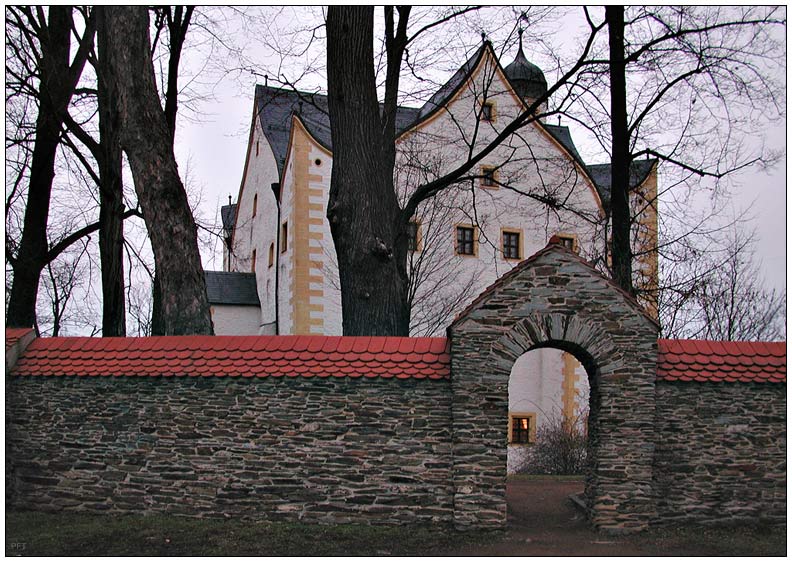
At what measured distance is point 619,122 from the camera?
1453 cm

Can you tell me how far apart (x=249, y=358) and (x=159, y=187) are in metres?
3.27

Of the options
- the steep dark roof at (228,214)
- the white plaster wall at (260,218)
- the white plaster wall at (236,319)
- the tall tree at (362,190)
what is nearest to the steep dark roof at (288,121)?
the white plaster wall at (260,218)

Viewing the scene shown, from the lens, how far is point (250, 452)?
33.9ft

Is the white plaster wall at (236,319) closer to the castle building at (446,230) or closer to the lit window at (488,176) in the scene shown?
the castle building at (446,230)

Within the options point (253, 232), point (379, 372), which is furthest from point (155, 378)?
point (253, 232)

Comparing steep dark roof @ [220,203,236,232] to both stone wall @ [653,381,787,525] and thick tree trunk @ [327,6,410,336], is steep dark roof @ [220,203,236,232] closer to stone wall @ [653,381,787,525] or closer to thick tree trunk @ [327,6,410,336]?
thick tree trunk @ [327,6,410,336]

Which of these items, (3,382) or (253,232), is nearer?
(3,382)

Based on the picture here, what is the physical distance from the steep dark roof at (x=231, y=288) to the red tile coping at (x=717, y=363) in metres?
19.1

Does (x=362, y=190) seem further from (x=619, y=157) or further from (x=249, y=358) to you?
(x=619, y=157)

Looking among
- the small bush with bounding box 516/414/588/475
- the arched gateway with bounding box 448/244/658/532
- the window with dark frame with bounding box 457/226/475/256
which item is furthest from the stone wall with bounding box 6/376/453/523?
the window with dark frame with bounding box 457/226/475/256

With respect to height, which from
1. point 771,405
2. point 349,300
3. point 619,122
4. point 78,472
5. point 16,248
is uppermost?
point 619,122

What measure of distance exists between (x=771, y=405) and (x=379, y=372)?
497 cm

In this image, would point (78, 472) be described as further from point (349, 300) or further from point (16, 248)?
point (16, 248)

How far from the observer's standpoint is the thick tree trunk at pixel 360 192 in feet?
39.2
